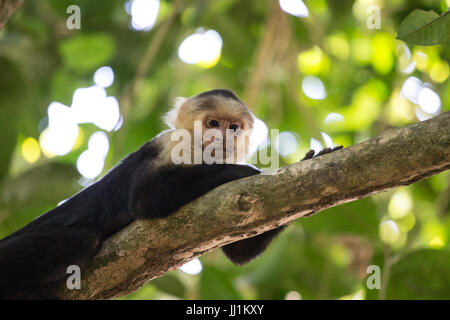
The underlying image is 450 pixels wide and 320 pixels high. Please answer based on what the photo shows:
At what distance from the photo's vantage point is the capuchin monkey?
9.90 ft

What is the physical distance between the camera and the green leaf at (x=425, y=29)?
2.38 m

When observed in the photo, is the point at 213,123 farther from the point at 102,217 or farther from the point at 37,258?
the point at 37,258

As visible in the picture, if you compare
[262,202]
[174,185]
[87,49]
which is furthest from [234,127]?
[87,49]

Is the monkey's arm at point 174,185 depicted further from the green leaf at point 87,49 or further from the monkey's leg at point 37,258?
the green leaf at point 87,49

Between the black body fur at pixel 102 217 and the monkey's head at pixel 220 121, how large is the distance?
56 centimetres

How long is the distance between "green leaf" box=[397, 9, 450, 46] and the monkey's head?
1846 mm

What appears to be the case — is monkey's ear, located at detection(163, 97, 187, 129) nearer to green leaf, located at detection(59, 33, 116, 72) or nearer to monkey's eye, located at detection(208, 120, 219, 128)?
monkey's eye, located at detection(208, 120, 219, 128)

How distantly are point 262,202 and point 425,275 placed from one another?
1.98 m

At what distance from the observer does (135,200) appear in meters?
3.16

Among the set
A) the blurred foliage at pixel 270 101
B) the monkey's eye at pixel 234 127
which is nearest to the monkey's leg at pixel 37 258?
the blurred foliage at pixel 270 101

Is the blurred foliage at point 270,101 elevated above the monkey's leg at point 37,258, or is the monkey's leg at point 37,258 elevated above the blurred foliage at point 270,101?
the blurred foliage at point 270,101

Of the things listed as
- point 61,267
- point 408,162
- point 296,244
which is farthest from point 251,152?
point 408,162
